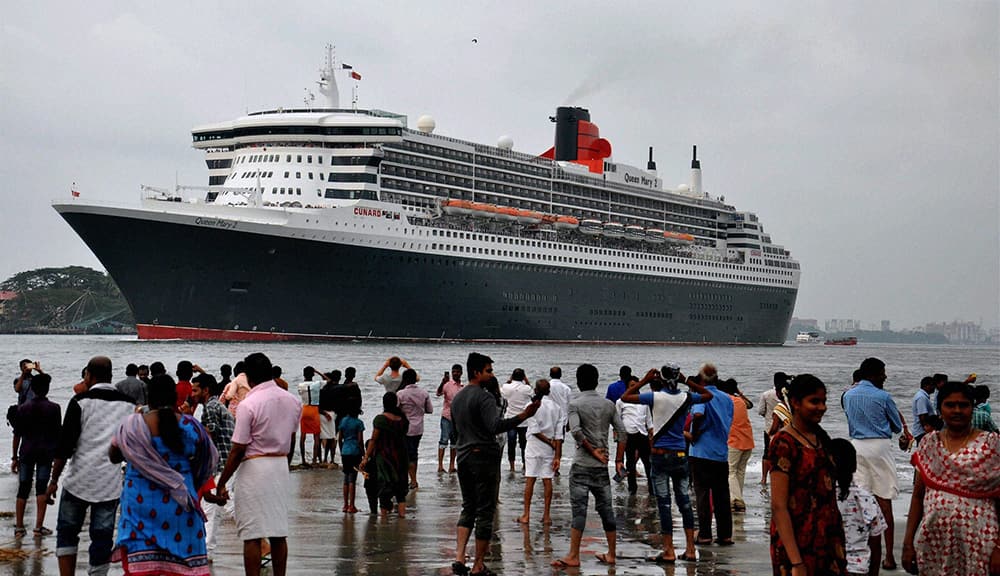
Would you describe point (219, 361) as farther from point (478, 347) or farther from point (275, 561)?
point (275, 561)

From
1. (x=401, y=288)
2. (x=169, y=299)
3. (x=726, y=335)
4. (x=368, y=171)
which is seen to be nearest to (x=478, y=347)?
(x=401, y=288)

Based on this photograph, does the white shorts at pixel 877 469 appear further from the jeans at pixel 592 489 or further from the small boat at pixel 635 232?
the small boat at pixel 635 232

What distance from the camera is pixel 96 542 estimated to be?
283 inches

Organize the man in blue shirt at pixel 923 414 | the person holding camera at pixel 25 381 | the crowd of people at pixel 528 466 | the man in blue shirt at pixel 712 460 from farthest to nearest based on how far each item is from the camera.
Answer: the person holding camera at pixel 25 381 → the man in blue shirt at pixel 923 414 → the man in blue shirt at pixel 712 460 → the crowd of people at pixel 528 466

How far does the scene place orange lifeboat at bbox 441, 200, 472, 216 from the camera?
6246 cm

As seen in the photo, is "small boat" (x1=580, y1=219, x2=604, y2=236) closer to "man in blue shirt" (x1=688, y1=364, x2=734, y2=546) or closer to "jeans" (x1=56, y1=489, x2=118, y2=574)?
"man in blue shirt" (x1=688, y1=364, x2=734, y2=546)

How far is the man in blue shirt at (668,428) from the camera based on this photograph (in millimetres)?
9367

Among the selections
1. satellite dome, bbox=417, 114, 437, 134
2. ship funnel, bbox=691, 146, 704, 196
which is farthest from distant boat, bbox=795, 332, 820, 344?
satellite dome, bbox=417, 114, 437, 134

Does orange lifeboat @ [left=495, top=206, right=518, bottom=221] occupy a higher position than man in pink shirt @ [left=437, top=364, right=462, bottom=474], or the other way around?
orange lifeboat @ [left=495, top=206, right=518, bottom=221]

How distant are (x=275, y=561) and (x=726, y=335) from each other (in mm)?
79277

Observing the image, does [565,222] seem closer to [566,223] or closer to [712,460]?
[566,223]

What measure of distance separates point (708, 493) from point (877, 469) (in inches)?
62.9

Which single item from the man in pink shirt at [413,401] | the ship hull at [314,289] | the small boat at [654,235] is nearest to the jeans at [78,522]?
the man in pink shirt at [413,401]

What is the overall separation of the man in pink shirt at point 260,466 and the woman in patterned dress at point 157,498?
0.88 m
